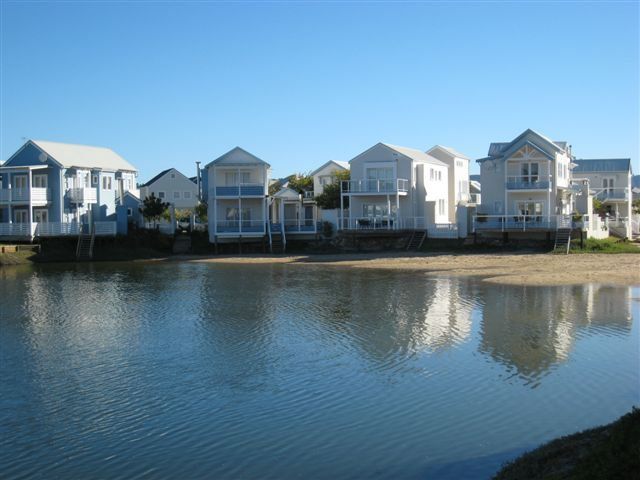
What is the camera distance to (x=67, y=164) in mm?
53500

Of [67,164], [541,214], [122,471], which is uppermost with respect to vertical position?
[67,164]

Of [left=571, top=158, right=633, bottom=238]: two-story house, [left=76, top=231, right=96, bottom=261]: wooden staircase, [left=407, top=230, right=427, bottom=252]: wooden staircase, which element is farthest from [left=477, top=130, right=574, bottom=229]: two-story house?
[left=76, top=231, right=96, bottom=261]: wooden staircase

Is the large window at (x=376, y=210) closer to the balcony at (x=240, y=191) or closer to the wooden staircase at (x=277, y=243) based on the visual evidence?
the wooden staircase at (x=277, y=243)

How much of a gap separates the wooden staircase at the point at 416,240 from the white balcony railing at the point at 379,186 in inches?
129

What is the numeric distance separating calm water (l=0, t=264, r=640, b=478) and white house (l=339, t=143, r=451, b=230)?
2357 cm

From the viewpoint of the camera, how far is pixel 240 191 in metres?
54.1

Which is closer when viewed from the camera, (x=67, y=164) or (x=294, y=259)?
(x=294, y=259)

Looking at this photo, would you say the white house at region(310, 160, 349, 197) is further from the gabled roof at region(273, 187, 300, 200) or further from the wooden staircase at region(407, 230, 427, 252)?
the wooden staircase at region(407, 230, 427, 252)

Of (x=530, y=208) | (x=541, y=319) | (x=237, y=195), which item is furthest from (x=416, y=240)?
(x=541, y=319)

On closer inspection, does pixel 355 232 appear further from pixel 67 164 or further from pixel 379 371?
pixel 379 371

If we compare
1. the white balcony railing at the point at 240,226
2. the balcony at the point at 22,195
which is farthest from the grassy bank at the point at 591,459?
the balcony at the point at 22,195

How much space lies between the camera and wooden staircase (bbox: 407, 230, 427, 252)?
168 feet

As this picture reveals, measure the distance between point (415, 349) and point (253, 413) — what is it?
21.8 ft

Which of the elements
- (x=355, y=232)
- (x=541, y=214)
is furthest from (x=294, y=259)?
(x=541, y=214)
